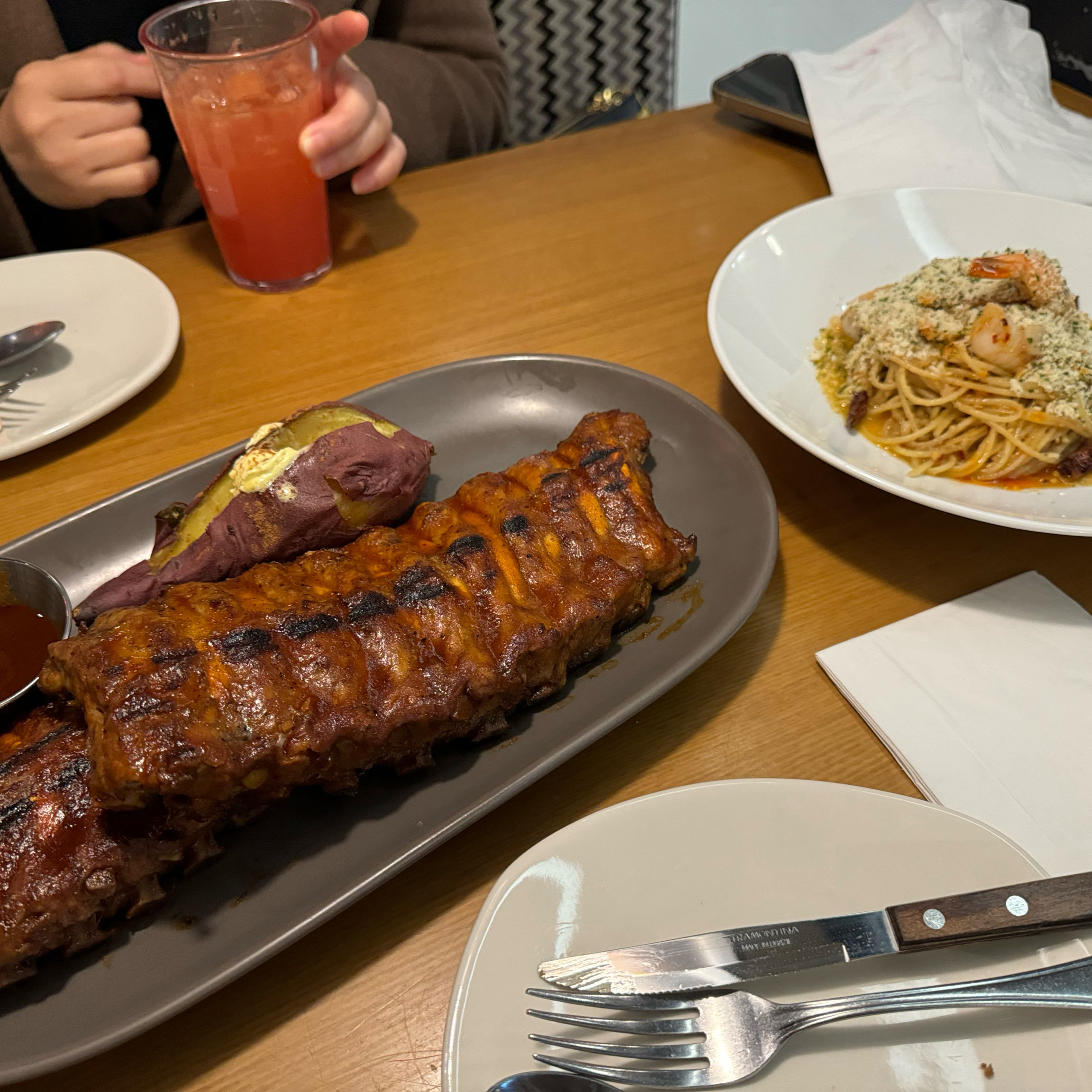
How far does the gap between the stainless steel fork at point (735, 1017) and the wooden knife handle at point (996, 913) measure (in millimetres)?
61

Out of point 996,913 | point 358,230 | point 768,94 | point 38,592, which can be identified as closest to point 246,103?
point 358,230

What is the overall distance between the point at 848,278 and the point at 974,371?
0.56 meters

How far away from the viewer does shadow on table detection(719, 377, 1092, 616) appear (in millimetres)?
2053

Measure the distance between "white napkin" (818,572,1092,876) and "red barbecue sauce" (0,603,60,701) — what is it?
5.40 feet

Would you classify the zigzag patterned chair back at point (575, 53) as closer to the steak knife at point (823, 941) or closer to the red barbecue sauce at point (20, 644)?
the red barbecue sauce at point (20, 644)

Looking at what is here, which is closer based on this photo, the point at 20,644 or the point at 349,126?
the point at 20,644

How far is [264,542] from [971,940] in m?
1.51

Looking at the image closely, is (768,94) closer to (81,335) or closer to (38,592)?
(81,335)

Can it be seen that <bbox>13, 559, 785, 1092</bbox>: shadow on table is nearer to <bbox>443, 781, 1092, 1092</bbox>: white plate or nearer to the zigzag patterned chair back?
<bbox>443, 781, 1092, 1092</bbox>: white plate

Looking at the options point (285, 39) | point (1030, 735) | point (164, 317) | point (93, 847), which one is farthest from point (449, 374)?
point (1030, 735)

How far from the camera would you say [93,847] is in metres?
A: 1.30

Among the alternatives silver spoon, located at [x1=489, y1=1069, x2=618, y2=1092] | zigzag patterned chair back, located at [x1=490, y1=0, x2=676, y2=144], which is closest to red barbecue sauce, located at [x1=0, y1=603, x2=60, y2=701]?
silver spoon, located at [x1=489, y1=1069, x2=618, y2=1092]

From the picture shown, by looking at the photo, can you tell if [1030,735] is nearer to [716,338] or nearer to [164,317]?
[716,338]

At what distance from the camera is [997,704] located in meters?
1.75
